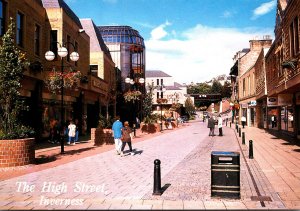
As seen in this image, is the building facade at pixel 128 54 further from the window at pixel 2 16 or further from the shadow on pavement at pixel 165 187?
the shadow on pavement at pixel 165 187

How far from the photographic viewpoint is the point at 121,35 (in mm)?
56969

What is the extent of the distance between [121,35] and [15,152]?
4667 centimetres

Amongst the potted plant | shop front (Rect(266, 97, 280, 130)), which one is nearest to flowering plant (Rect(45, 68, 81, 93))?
the potted plant

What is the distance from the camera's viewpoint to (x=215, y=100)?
12438 centimetres

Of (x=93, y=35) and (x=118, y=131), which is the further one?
(x=93, y=35)

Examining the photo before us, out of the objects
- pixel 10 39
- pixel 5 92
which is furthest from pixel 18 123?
pixel 10 39

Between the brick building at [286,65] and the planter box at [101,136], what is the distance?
1103 cm

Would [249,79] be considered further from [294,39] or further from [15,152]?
[15,152]

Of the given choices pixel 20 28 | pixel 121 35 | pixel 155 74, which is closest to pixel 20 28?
pixel 20 28

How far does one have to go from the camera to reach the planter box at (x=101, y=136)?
20.9 meters

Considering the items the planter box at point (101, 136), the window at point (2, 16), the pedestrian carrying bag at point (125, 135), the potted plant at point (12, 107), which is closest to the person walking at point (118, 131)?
the pedestrian carrying bag at point (125, 135)

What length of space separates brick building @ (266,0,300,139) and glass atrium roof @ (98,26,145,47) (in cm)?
2873

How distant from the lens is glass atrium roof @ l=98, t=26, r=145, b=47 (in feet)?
187

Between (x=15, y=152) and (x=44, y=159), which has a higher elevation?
(x=15, y=152)
